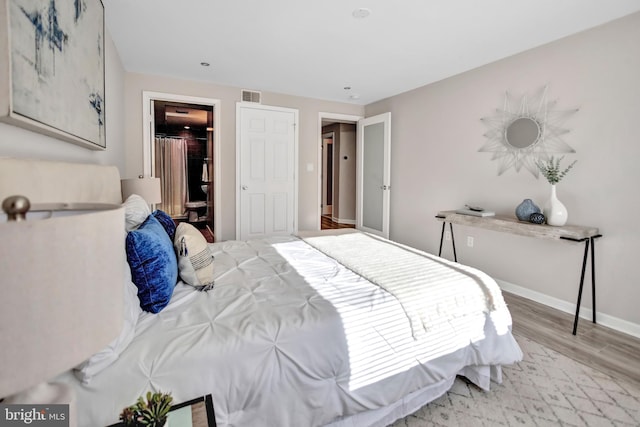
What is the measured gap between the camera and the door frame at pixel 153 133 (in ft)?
13.4

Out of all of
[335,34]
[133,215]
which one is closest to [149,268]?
[133,215]

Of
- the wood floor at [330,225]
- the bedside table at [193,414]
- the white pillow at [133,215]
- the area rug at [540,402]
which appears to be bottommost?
the area rug at [540,402]

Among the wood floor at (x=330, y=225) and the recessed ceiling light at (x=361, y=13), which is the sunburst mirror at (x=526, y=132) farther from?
the wood floor at (x=330, y=225)

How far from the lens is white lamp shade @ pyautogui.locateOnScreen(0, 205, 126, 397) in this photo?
36 cm

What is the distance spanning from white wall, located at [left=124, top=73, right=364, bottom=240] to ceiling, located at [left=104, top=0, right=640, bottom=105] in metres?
0.21

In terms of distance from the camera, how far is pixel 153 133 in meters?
4.21

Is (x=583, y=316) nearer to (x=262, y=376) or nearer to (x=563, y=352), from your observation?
(x=563, y=352)

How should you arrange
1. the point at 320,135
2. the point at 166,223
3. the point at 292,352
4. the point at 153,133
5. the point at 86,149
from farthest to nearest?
the point at 320,135, the point at 153,133, the point at 86,149, the point at 166,223, the point at 292,352

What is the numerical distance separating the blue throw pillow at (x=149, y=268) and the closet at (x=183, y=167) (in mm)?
5399

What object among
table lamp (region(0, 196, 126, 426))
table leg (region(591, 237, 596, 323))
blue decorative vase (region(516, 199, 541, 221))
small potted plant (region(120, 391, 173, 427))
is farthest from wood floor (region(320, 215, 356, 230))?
table lamp (region(0, 196, 126, 426))

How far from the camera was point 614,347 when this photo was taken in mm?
2297

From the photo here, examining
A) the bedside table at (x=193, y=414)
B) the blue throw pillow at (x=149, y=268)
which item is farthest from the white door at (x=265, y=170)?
the bedside table at (x=193, y=414)

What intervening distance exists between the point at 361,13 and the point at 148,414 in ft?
9.30

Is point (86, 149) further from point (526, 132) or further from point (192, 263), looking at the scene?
point (526, 132)
